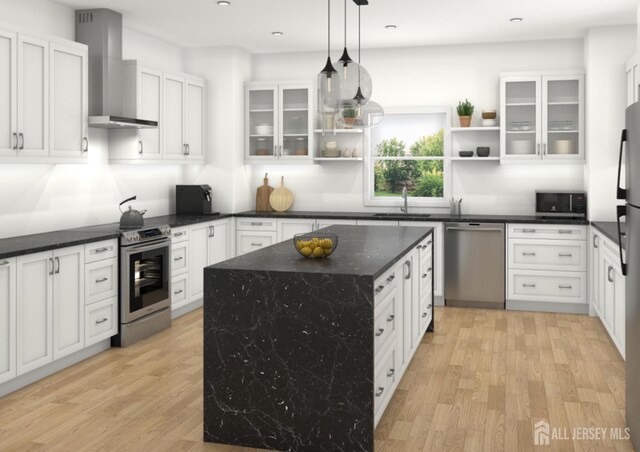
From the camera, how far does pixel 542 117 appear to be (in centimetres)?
689

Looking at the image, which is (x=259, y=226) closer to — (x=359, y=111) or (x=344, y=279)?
(x=359, y=111)

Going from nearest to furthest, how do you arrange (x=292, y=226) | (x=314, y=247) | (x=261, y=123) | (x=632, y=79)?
1. (x=314, y=247)
2. (x=632, y=79)
3. (x=292, y=226)
4. (x=261, y=123)

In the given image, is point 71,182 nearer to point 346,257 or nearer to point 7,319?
point 7,319

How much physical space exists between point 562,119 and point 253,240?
11.5 feet

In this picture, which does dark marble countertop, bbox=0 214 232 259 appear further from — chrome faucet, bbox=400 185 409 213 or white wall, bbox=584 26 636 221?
white wall, bbox=584 26 636 221

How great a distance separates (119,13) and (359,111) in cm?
277

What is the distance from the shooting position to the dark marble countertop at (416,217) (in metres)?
6.73

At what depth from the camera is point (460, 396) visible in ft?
13.8

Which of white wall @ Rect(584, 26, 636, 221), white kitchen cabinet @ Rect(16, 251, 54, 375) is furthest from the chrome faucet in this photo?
white kitchen cabinet @ Rect(16, 251, 54, 375)

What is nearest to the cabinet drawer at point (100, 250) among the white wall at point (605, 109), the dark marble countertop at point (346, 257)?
the dark marble countertop at point (346, 257)

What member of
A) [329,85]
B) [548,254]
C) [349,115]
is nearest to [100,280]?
[349,115]

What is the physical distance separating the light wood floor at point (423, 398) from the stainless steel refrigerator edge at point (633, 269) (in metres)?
0.27

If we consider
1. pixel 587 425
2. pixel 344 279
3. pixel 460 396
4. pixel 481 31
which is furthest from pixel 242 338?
pixel 481 31

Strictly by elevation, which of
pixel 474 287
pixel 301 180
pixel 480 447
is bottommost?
pixel 480 447
